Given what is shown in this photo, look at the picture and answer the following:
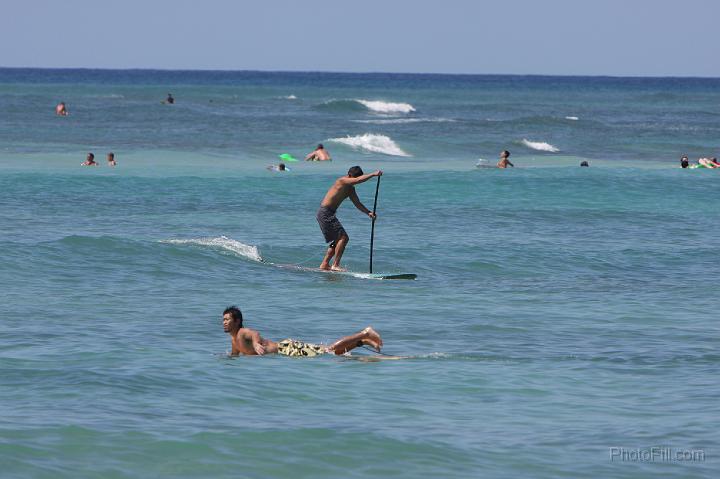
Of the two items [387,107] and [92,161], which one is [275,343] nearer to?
[92,161]

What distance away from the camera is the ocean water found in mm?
9922

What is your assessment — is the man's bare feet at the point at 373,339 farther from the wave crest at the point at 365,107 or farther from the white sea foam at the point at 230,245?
the wave crest at the point at 365,107

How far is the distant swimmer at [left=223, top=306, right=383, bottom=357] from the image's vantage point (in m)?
12.9

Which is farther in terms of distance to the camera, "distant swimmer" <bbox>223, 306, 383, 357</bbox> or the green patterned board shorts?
the green patterned board shorts

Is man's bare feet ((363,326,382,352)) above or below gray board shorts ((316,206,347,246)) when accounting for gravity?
below

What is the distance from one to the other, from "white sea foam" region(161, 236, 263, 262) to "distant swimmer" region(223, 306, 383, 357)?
Result: 762 centimetres

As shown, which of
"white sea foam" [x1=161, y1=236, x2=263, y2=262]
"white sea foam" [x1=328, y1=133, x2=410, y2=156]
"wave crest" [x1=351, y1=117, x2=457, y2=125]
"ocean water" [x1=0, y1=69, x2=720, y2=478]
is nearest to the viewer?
"ocean water" [x1=0, y1=69, x2=720, y2=478]

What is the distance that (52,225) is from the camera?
944 inches

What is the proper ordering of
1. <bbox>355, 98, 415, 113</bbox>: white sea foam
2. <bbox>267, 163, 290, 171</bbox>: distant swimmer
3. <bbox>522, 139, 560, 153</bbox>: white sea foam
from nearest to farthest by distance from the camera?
<bbox>267, 163, 290, 171</bbox>: distant swimmer, <bbox>522, 139, 560, 153</bbox>: white sea foam, <bbox>355, 98, 415, 113</bbox>: white sea foam

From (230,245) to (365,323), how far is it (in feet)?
22.3

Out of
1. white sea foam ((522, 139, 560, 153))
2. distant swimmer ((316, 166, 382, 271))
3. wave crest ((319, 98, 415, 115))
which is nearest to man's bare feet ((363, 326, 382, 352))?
distant swimmer ((316, 166, 382, 271))

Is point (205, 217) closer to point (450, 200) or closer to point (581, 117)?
point (450, 200)

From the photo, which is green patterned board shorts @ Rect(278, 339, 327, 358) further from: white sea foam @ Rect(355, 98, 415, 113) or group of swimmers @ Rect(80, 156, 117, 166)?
white sea foam @ Rect(355, 98, 415, 113)

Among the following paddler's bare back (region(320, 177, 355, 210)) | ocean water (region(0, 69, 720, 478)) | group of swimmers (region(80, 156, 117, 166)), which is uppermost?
paddler's bare back (region(320, 177, 355, 210))
